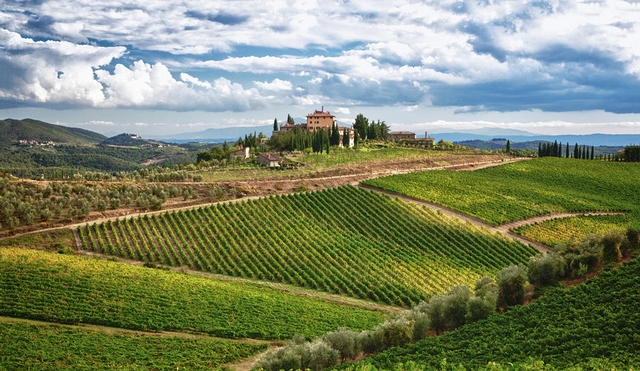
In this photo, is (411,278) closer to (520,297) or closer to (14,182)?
(520,297)

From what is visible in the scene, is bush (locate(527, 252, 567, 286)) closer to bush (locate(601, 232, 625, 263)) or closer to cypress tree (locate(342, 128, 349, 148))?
bush (locate(601, 232, 625, 263))

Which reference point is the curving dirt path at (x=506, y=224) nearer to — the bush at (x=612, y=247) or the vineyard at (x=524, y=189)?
the vineyard at (x=524, y=189)

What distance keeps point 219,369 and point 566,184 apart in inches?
3032

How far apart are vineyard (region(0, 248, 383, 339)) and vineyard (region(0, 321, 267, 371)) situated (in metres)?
1.63

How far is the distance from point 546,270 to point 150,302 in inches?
1054

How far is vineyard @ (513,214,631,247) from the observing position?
5822cm

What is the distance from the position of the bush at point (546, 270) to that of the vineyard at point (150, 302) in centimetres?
1178

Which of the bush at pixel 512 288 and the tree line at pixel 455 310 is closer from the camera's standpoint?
the tree line at pixel 455 310

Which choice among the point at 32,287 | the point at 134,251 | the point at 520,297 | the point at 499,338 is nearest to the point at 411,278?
the point at 520,297

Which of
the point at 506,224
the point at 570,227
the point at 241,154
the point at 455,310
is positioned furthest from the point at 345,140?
the point at 455,310

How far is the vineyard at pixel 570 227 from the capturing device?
5822cm

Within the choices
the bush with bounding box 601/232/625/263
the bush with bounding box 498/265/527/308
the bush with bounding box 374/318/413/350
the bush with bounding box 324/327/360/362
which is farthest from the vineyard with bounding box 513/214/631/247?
the bush with bounding box 324/327/360/362

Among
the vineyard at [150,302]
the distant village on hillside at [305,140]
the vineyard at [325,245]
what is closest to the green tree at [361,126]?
the distant village on hillside at [305,140]

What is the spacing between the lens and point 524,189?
77.6 m
